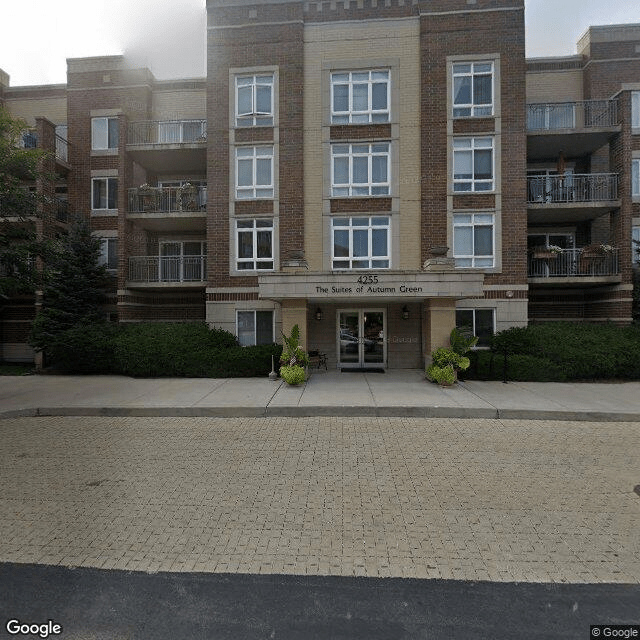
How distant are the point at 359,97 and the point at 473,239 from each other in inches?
296

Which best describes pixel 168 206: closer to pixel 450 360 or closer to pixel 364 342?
pixel 364 342

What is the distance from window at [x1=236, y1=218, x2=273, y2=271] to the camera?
16719 millimetres

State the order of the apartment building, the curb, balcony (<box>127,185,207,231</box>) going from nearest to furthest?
the curb, the apartment building, balcony (<box>127,185,207,231</box>)

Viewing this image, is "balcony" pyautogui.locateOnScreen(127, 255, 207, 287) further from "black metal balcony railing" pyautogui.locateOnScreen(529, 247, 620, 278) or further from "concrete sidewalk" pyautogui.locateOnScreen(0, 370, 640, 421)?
"black metal balcony railing" pyautogui.locateOnScreen(529, 247, 620, 278)

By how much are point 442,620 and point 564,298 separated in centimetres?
1819

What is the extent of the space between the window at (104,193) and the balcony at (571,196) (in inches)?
739

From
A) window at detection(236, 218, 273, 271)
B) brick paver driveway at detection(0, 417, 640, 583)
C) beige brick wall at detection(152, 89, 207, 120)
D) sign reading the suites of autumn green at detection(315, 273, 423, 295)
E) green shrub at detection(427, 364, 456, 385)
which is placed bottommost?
brick paver driveway at detection(0, 417, 640, 583)

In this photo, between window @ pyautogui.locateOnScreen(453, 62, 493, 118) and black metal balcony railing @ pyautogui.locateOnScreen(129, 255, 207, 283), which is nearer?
window @ pyautogui.locateOnScreen(453, 62, 493, 118)

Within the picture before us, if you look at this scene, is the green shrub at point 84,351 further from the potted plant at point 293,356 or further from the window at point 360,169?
the window at point 360,169

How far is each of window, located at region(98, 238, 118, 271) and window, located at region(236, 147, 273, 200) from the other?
7058 mm

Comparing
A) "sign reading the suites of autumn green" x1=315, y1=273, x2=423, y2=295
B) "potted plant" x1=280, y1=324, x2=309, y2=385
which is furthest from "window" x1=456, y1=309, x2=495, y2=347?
"potted plant" x1=280, y1=324, x2=309, y2=385

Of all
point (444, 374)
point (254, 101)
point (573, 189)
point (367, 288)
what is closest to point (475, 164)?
point (573, 189)

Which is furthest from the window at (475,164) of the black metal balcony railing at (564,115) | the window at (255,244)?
the window at (255,244)

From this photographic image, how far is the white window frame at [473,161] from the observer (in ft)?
52.7
